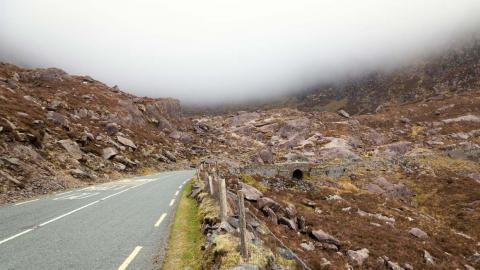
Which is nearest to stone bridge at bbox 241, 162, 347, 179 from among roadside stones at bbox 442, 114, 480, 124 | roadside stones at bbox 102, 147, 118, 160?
roadside stones at bbox 102, 147, 118, 160

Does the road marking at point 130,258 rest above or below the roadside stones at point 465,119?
above

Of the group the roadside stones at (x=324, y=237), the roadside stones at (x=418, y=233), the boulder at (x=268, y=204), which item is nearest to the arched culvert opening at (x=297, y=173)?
the roadside stones at (x=418, y=233)

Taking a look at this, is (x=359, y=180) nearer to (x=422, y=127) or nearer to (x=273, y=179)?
(x=273, y=179)

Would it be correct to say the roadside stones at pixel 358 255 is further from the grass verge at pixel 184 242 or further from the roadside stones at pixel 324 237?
the grass verge at pixel 184 242

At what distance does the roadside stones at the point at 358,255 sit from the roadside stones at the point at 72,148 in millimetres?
35507

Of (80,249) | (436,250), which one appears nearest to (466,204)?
(436,250)

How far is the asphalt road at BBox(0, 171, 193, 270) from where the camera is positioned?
388 inches

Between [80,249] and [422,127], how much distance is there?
127961mm

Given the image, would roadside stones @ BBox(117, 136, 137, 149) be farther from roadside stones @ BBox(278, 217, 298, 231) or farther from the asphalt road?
roadside stones @ BBox(278, 217, 298, 231)

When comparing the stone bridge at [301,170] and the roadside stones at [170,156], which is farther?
the roadside stones at [170,156]

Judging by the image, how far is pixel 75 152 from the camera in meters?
45.5

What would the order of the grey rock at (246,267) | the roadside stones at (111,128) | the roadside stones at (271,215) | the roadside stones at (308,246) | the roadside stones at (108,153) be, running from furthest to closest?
the roadside stones at (111,128)
the roadside stones at (108,153)
the roadside stones at (271,215)
the roadside stones at (308,246)
the grey rock at (246,267)

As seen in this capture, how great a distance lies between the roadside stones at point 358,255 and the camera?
65.7 feet

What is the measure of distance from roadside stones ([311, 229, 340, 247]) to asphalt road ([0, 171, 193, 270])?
375 inches
